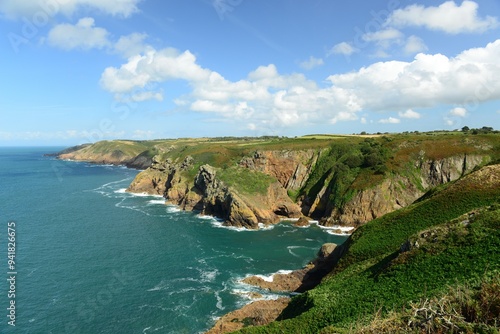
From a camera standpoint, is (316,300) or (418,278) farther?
(316,300)

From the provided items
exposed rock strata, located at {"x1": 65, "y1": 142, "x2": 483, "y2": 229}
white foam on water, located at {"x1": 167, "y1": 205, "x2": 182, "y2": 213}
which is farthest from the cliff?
white foam on water, located at {"x1": 167, "y1": 205, "x2": 182, "y2": 213}

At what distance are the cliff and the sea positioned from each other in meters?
7.41

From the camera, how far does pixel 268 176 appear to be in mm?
Result: 107312

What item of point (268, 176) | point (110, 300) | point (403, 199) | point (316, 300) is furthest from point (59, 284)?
point (403, 199)

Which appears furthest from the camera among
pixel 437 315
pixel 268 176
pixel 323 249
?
pixel 268 176

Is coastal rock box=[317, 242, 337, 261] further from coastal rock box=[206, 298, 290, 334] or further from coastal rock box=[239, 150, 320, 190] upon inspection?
coastal rock box=[239, 150, 320, 190]

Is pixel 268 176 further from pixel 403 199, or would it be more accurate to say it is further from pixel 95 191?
pixel 95 191

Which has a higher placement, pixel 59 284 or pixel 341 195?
pixel 341 195

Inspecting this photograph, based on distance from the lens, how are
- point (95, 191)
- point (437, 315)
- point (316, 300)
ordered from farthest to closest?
point (95, 191) → point (316, 300) → point (437, 315)

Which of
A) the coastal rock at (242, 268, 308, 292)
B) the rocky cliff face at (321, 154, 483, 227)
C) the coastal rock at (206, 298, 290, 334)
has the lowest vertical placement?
the coastal rock at (242, 268, 308, 292)

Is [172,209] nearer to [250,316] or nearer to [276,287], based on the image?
[276,287]

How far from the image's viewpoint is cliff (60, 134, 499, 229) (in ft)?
293

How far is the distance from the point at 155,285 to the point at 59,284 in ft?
50.4

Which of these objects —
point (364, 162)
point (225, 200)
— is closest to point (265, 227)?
point (225, 200)
